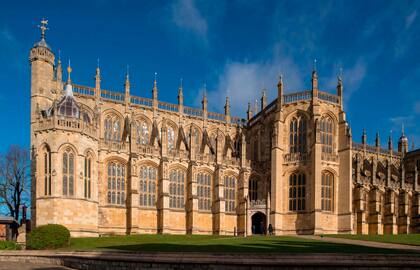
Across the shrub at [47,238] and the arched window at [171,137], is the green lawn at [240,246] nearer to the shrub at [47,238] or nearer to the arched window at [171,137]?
the shrub at [47,238]

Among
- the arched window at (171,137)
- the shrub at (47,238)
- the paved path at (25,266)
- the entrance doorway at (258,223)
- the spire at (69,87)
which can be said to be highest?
the spire at (69,87)

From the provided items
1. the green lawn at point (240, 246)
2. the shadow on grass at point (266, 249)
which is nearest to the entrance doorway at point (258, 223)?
the green lawn at point (240, 246)

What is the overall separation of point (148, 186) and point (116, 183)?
148 inches

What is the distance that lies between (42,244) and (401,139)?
209ft

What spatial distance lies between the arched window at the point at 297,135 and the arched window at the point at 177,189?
1357 cm

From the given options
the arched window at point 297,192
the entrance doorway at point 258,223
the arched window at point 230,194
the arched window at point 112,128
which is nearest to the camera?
the arched window at point 297,192

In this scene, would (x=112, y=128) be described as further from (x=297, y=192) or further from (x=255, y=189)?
(x=297, y=192)

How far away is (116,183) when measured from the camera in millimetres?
45938

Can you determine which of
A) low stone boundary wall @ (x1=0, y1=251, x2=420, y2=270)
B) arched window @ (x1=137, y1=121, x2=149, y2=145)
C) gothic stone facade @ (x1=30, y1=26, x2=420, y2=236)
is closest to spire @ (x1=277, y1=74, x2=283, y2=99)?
gothic stone facade @ (x1=30, y1=26, x2=420, y2=236)

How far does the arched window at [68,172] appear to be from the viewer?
3847 centimetres

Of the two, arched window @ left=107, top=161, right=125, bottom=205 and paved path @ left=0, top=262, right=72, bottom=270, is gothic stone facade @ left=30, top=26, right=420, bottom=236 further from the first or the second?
paved path @ left=0, top=262, right=72, bottom=270

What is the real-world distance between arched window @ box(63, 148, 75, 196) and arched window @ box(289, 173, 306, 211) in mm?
24784

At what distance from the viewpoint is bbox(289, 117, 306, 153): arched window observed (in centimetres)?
5097

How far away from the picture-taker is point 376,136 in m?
68.0
